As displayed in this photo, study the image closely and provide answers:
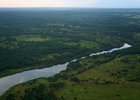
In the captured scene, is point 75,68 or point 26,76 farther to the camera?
point 75,68

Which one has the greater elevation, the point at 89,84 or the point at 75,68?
the point at 89,84

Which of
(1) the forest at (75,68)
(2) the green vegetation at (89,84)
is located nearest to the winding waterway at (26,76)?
(1) the forest at (75,68)

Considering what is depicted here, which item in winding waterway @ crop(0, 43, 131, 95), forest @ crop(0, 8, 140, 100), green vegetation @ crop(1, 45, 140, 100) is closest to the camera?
green vegetation @ crop(1, 45, 140, 100)

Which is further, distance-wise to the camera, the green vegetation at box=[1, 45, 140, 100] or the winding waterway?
the winding waterway

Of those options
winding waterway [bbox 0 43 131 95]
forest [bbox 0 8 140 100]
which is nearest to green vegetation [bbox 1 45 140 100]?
forest [bbox 0 8 140 100]

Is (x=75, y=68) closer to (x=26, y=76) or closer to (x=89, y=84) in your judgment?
(x=26, y=76)

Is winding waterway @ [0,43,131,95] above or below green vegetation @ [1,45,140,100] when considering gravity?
below

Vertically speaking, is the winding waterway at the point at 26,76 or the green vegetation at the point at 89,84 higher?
the green vegetation at the point at 89,84

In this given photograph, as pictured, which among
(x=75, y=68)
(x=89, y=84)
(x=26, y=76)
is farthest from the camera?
(x=75, y=68)

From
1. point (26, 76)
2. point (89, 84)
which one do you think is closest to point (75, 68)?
point (26, 76)

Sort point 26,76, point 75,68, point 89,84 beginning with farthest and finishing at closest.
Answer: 1. point 75,68
2. point 26,76
3. point 89,84

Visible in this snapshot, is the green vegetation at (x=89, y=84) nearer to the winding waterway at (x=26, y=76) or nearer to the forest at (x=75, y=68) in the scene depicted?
the forest at (x=75, y=68)

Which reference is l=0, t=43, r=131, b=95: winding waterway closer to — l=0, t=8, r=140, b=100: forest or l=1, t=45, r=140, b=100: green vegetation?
l=0, t=8, r=140, b=100: forest
